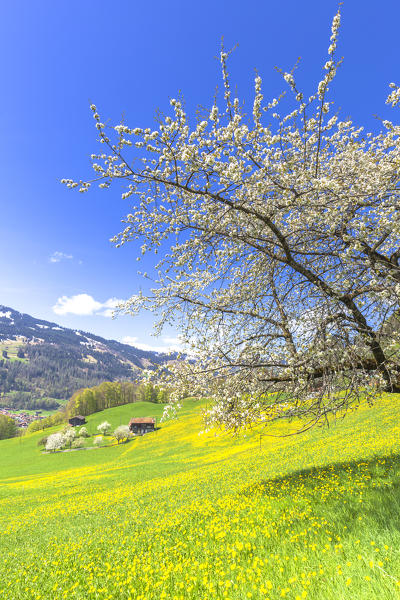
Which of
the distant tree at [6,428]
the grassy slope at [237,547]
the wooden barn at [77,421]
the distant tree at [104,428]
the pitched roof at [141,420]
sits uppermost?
the grassy slope at [237,547]

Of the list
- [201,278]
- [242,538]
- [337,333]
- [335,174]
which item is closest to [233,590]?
[242,538]

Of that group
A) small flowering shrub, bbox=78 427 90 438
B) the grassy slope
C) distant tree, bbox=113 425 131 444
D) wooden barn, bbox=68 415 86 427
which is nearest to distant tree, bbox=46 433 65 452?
small flowering shrub, bbox=78 427 90 438

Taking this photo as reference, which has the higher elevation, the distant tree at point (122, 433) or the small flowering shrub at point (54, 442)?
the distant tree at point (122, 433)

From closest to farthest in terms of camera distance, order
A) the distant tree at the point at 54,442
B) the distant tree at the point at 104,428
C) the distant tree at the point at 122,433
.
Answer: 1. the distant tree at the point at 122,433
2. the distant tree at the point at 54,442
3. the distant tree at the point at 104,428

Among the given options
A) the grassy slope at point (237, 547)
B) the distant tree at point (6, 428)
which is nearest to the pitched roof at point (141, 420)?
the distant tree at point (6, 428)

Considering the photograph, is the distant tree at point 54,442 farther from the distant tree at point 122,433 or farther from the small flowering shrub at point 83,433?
the distant tree at point 122,433

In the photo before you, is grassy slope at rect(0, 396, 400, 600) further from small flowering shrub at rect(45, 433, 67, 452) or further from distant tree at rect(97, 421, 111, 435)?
distant tree at rect(97, 421, 111, 435)

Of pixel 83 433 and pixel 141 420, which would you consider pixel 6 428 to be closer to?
pixel 83 433

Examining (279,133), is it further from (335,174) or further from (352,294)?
(352,294)

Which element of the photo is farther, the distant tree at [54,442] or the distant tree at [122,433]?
the distant tree at [54,442]

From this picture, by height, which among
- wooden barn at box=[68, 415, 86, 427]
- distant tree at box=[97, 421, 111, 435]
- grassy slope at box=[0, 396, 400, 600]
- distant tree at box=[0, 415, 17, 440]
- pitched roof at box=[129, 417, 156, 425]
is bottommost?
distant tree at box=[0, 415, 17, 440]

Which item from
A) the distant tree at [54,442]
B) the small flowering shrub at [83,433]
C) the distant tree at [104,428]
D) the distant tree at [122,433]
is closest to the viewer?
the distant tree at [122,433]

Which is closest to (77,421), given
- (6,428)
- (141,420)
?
(141,420)

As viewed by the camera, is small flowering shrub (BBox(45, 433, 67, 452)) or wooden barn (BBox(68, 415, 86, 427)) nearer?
small flowering shrub (BBox(45, 433, 67, 452))
